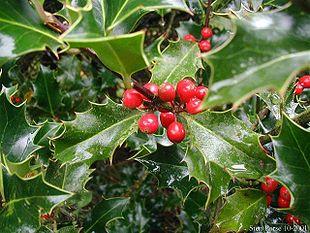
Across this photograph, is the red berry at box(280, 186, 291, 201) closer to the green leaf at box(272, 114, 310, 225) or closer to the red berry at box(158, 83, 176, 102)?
the green leaf at box(272, 114, 310, 225)

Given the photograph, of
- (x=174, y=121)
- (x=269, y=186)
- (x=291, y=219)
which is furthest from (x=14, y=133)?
(x=291, y=219)

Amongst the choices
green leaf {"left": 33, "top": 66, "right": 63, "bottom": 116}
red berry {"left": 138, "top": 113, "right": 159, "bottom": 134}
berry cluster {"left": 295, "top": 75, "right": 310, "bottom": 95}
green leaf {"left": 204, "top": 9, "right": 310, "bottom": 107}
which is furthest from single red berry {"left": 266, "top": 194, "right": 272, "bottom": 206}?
green leaf {"left": 33, "top": 66, "right": 63, "bottom": 116}

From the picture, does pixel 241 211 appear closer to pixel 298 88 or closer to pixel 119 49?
pixel 298 88

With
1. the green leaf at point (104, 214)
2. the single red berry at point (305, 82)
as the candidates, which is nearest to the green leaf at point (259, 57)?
the single red berry at point (305, 82)

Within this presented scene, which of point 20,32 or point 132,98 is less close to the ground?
point 20,32

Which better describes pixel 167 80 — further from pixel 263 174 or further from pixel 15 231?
pixel 15 231

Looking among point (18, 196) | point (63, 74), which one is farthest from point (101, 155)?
point (63, 74)

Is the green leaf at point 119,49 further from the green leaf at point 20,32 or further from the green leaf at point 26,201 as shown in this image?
the green leaf at point 26,201
